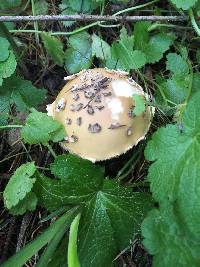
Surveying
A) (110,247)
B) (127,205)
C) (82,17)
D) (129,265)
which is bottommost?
(129,265)

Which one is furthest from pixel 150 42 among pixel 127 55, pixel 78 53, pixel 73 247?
pixel 73 247

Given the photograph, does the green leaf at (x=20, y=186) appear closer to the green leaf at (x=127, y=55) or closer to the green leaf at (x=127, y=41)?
the green leaf at (x=127, y=55)

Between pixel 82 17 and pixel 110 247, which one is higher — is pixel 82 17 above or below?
above

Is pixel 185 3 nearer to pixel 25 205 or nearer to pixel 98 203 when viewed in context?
pixel 98 203

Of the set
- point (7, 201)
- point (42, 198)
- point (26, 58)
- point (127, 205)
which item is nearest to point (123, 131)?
point (127, 205)

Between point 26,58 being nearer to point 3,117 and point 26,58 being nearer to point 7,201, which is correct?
point 3,117

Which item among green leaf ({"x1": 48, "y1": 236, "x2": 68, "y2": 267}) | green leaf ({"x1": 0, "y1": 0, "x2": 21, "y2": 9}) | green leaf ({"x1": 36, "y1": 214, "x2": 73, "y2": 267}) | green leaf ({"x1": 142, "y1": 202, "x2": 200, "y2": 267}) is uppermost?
green leaf ({"x1": 0, "y1": 0, "x2": 21, "y2": 9})

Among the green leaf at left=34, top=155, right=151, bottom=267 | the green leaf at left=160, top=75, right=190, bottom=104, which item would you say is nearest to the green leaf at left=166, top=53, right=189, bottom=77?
the green leaf at left=160, top=75, right=190, bottom=104

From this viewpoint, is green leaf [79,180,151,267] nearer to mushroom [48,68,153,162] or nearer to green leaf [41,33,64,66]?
mushroom [48,68,153,162]
